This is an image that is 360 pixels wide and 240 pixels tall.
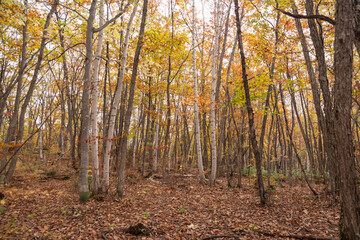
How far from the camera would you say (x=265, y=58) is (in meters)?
8.36

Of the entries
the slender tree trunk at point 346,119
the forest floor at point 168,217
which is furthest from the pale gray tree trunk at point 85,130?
the slender tree trunk at point 346,119

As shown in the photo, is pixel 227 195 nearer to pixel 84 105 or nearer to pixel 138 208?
pixel 138 208

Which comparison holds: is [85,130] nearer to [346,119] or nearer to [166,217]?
[166,217]

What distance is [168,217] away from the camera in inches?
215

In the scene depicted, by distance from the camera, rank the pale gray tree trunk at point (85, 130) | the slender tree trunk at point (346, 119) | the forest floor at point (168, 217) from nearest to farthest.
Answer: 1. the slender tree trunk at point (346, 119)
2. the forest floor at point (168, 217)
3. the pale gray tree trunk at point (85, 130)

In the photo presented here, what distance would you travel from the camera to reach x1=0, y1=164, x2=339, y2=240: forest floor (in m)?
4.22

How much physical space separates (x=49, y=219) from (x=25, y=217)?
0.66 metres

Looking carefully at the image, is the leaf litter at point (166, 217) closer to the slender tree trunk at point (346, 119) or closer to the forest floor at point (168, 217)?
the forest floor at point (168, 217)

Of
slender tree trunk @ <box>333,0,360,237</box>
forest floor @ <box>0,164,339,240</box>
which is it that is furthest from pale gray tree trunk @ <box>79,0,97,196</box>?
slender tree trunk @ <box>333,0,360,237</box>

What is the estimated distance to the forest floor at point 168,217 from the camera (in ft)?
13.8

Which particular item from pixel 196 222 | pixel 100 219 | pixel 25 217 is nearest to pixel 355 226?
pixel 196 222

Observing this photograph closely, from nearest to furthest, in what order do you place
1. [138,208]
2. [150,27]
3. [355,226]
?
[355,226]
[138,208]
[150,27]

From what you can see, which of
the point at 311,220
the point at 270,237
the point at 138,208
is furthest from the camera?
the point at 138,208

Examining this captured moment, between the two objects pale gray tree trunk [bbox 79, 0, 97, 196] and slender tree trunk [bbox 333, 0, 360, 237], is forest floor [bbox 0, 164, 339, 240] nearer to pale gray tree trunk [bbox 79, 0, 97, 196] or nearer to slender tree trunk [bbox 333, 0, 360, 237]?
pale gray tree trunk [bbox 79, 0, 97, 196]
